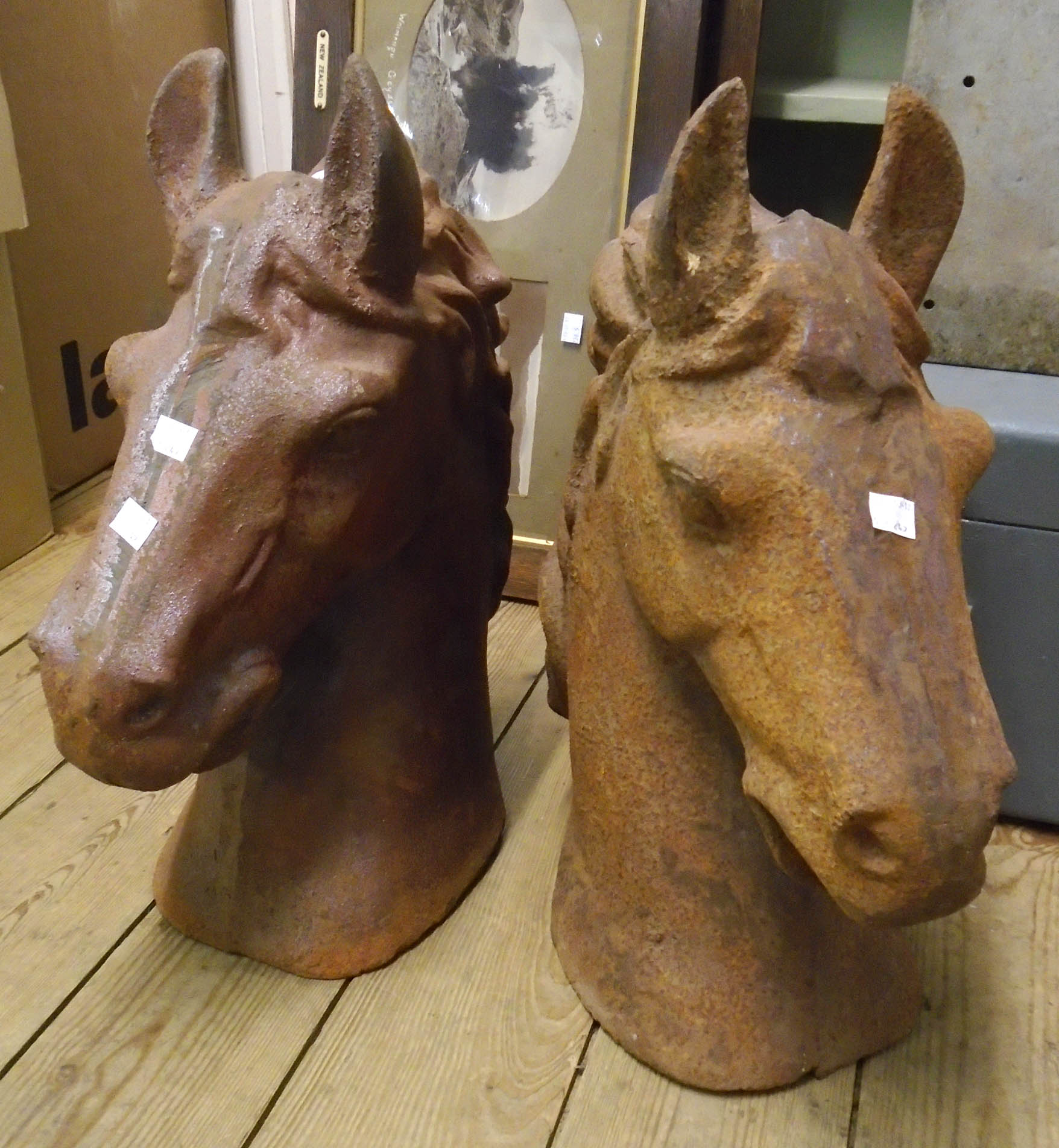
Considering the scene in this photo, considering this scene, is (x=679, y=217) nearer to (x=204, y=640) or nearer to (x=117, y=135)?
(x=204, y=640)

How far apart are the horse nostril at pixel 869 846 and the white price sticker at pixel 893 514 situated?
0.19 meters

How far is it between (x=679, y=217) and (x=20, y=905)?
98cm

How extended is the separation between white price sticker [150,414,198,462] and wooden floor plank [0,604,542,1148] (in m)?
0.54

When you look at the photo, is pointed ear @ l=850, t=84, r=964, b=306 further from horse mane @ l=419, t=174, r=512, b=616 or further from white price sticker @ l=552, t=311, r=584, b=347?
white price sticker @ l=552, t=311, r=584, b=347

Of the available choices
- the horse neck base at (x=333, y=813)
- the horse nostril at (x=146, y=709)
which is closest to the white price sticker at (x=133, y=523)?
the horse nostril at (x=146, y=709)

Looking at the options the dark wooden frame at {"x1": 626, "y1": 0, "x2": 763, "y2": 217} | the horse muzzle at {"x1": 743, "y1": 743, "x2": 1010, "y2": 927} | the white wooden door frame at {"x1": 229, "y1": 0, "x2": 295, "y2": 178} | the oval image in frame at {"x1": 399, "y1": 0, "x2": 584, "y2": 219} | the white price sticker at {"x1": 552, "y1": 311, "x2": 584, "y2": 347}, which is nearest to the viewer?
the horse muzzle at {"x1": 743, "y1": 743, "x2": 1010, "y2": 927}

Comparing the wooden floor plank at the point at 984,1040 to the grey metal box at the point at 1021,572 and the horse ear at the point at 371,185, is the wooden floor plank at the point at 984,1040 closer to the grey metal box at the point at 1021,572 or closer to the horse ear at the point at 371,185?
the grey metal box at the point at 1021,572

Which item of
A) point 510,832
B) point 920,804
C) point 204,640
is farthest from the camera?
point 510,832

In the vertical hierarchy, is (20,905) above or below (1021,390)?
below

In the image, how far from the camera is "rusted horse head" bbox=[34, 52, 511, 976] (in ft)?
2.67

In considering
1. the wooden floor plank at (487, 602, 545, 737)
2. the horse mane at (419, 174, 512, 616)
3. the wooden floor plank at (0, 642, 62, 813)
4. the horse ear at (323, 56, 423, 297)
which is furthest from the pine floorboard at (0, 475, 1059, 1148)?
the horse ear at (323, 56, 423, 297)

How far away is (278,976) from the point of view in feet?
3.48

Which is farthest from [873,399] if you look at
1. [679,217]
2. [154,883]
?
[154,883]

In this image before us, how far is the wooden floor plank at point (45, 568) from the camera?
1714 mm
